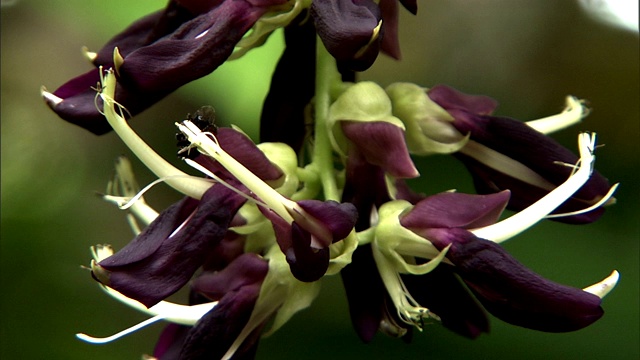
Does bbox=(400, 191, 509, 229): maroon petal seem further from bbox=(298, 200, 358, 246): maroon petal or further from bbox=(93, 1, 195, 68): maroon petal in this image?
bbox=(93, 1, 195, 68): maroon petal

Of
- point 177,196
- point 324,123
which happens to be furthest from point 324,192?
point 177,196

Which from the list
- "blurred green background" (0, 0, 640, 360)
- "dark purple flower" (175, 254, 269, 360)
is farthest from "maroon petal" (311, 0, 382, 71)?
"blurred green background" (0, 0, 640, 360)

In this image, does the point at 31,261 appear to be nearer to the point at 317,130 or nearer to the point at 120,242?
the point at 120,242

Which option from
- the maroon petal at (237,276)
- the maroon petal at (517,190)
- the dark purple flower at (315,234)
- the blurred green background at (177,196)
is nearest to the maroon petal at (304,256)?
the dark purple flower at (315,234)

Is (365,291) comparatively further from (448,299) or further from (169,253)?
(169,253)

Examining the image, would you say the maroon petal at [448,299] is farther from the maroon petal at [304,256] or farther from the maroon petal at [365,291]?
the maroon petal at [304,256]

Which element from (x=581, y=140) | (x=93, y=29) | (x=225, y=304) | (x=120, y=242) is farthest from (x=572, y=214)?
(x=120, y=242)

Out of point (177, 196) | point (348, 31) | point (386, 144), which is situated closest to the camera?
point (348, 31)
